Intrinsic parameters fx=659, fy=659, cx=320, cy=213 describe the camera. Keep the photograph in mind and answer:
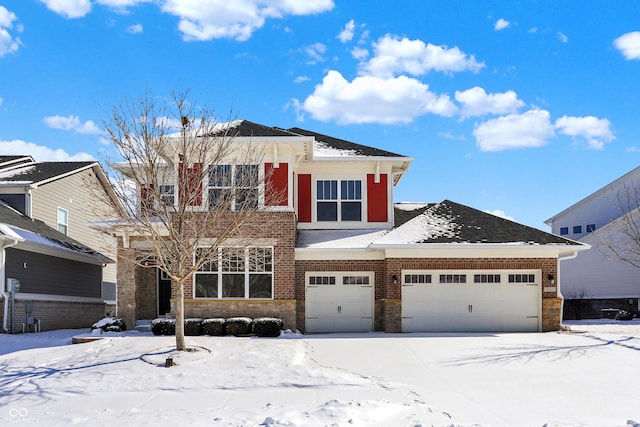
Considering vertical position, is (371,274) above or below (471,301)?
above

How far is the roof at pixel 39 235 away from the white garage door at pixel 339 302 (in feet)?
32.1

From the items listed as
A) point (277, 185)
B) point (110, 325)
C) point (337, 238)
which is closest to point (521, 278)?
point (337, 238)

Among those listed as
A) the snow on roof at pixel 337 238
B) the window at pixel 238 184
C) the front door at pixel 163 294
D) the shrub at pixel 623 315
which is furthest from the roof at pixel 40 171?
the shrub at pixel 623 315

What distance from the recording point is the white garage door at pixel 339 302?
2248 cm

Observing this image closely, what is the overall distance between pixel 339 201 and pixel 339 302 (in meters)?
3.82

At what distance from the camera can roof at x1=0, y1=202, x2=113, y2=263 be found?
23.1 metres

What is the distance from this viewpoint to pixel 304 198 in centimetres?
2402

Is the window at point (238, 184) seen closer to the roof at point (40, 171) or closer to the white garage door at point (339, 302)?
the white garage door at point (339, 302)

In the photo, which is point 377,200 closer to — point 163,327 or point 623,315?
point 163,327

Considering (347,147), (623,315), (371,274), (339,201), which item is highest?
(347,147)

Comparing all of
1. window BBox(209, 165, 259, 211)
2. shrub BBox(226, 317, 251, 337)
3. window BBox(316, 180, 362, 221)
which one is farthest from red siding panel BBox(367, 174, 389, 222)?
shrub BBox(226, 317, 251, 337)

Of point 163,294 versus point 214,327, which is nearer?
point 214,327

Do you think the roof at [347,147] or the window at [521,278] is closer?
the window at [521,278]

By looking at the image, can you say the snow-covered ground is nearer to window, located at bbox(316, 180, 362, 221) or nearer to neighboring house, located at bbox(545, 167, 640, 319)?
window, located at bbox(316, 180, 362, 221)
